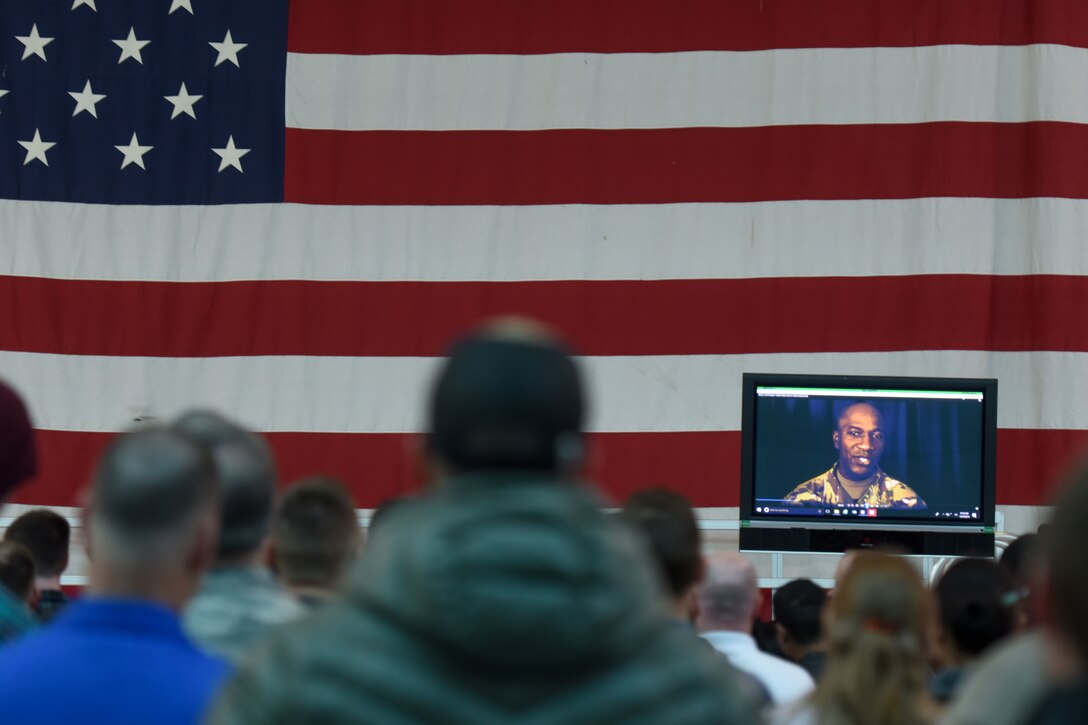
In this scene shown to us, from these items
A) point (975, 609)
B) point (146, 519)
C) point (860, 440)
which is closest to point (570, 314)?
point (860, 440)

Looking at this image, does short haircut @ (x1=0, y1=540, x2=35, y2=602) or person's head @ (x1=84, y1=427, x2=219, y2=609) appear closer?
person's head @ (x1=84, y1=427, x2=219, y2=609)

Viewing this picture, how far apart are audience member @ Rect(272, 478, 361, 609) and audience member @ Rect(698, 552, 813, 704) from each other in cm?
69

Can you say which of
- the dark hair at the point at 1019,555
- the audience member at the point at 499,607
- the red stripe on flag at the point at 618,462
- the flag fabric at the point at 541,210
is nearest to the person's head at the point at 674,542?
the dark hair at the point at 1019,555

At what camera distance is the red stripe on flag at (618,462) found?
5840mm

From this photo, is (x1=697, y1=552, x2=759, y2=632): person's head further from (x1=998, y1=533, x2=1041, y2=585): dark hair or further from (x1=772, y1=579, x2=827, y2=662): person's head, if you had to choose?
(x1=998, y1=533, x2=1041, y2=585): dark hair

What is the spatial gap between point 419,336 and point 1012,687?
5177 mm

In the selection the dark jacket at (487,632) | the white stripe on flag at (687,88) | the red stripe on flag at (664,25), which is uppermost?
the red stripe on flag at (664,25)

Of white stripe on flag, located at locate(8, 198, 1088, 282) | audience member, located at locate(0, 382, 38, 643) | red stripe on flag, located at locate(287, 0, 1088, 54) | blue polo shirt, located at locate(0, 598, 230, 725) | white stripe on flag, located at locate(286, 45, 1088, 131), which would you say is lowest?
blue polo shirt, located at locate(0, 598, 230, 725)

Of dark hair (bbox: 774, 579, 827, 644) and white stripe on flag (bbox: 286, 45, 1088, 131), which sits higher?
white stripe on flag (bbox: 286, 45, 1088, 131)

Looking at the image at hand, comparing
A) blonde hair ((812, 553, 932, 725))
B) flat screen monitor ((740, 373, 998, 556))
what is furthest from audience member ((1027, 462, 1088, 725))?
flat screen monitor ((740, 373, 998, 556))

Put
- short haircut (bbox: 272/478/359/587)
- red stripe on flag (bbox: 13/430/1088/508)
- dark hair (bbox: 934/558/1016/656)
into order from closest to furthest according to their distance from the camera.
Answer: short haircut (bbox: 272/478/359/587)
dark hair (bbox: 934/558/1016/656)
red stripe on flag (bbox: 13/430/1088/508)

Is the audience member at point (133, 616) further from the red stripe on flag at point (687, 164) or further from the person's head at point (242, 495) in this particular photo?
A: the red stripe on flag at point (687, 164)

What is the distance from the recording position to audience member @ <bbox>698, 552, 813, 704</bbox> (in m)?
2.34

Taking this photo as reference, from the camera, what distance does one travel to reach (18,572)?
99.5 inches
